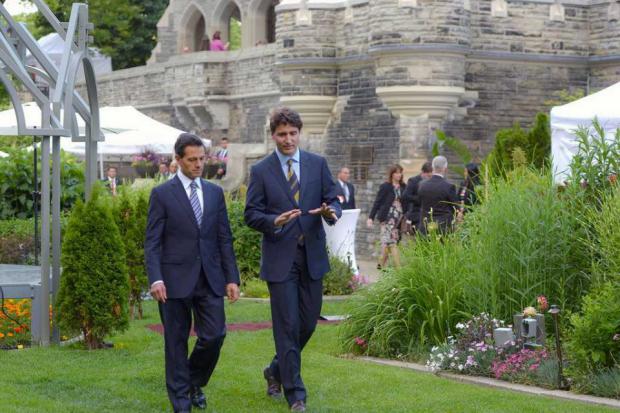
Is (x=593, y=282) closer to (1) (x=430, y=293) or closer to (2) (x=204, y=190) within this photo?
(1) (x=430, y=293)

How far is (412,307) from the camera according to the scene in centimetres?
1040

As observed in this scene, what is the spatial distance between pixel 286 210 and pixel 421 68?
15027mm

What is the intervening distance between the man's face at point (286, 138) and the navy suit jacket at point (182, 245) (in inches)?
→ 21.2

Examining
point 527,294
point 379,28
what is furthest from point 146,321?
point 379,28

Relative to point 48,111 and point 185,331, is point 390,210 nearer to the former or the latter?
point 48,111

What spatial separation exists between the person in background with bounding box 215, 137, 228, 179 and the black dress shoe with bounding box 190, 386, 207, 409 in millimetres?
21665

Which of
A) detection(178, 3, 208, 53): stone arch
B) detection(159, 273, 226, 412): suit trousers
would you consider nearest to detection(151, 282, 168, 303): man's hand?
detection(159, 273, 226, 412): suit trousers

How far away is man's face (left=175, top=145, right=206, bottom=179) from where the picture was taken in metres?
7.86

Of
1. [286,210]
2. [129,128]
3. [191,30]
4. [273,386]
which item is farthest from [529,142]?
[191,30]

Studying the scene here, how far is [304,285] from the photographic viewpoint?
8.15 metres

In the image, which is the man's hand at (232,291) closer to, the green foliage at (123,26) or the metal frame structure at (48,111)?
the metal frame structure at (48,111)

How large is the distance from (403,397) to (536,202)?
7.72 ft

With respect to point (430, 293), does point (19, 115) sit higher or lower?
higher

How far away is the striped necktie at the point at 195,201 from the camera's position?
25.9 feet
